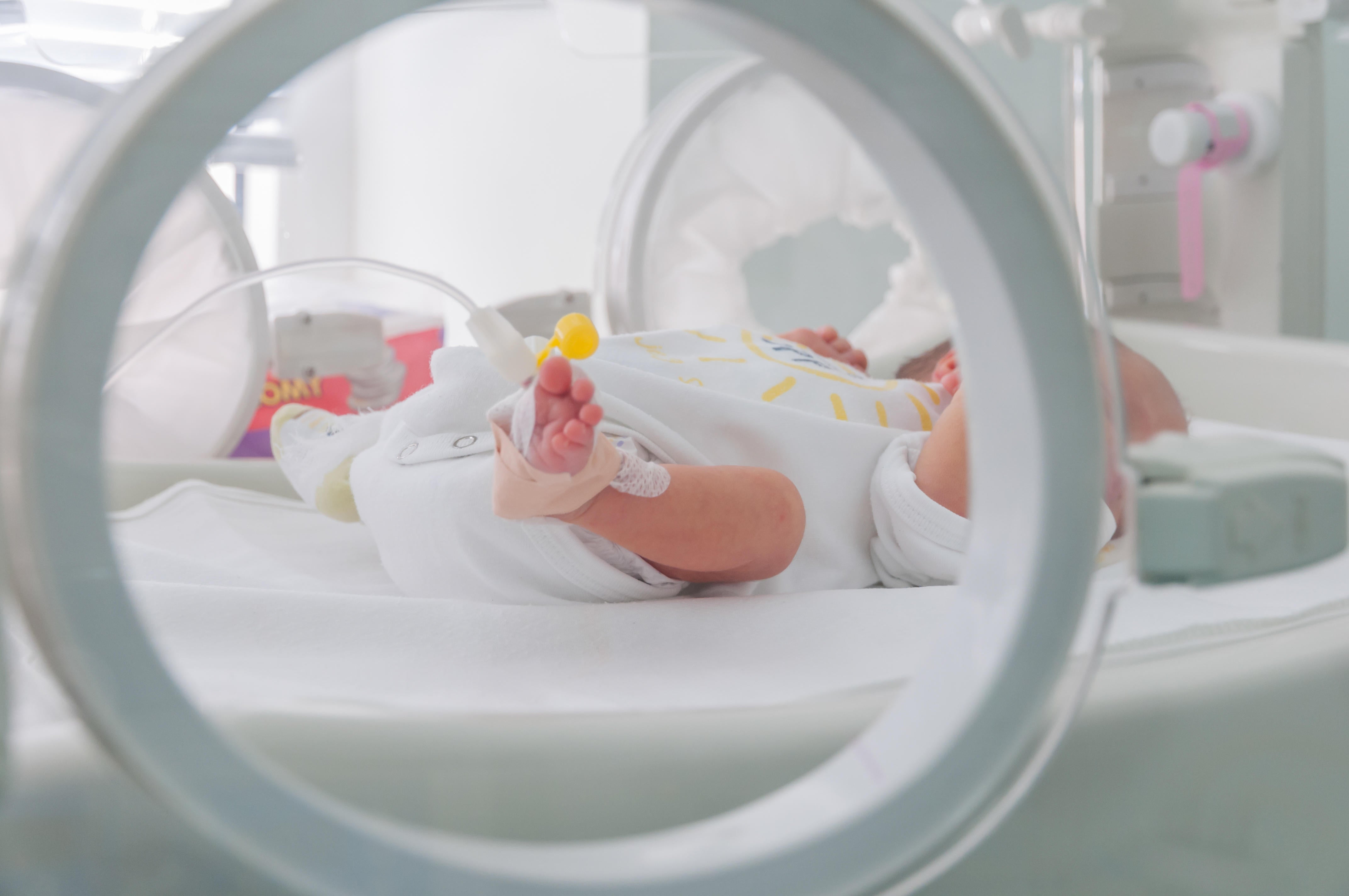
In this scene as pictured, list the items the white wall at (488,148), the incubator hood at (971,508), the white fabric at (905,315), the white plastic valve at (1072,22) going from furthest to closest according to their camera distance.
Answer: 1. the white wall at (488,148)
2. the white fabric at (905,315)
3. the white plastic valve at (1072,22)
4. the incubator hood at (971,508)

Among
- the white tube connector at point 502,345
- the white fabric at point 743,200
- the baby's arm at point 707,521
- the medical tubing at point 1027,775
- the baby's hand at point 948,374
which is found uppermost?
the white fabric at point 743,200

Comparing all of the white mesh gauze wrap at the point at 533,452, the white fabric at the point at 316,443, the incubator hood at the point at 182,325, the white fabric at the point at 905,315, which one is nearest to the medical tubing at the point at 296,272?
the incubator hood at the point at 182,325

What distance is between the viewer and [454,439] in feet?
2.23

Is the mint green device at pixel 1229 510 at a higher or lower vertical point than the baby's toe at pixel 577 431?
lower

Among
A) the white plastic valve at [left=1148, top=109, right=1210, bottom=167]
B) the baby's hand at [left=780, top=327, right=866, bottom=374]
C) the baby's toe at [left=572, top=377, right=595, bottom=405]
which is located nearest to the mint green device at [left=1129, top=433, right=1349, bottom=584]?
the baby's toe at [left=572, top=377, right=595, bottom=405]

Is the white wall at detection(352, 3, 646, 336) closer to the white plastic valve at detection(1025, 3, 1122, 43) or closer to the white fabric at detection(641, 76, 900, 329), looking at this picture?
the white fabric at detection(641, 76, 900, 329)

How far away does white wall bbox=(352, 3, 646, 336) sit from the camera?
6.82 feet

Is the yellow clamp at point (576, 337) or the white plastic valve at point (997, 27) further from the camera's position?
the white plastic valve at point (997, 27)

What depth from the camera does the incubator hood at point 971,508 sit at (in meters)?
0.27

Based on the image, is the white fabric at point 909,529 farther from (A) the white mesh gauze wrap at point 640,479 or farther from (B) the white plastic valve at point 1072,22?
(B) the white plastic valve at point 1072,22

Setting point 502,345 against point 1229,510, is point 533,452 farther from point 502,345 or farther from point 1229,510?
point 1229,510

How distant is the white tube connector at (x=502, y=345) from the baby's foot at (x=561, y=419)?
0.08 feet

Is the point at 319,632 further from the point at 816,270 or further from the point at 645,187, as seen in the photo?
the point at 816,270

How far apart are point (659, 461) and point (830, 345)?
49 centimetres
